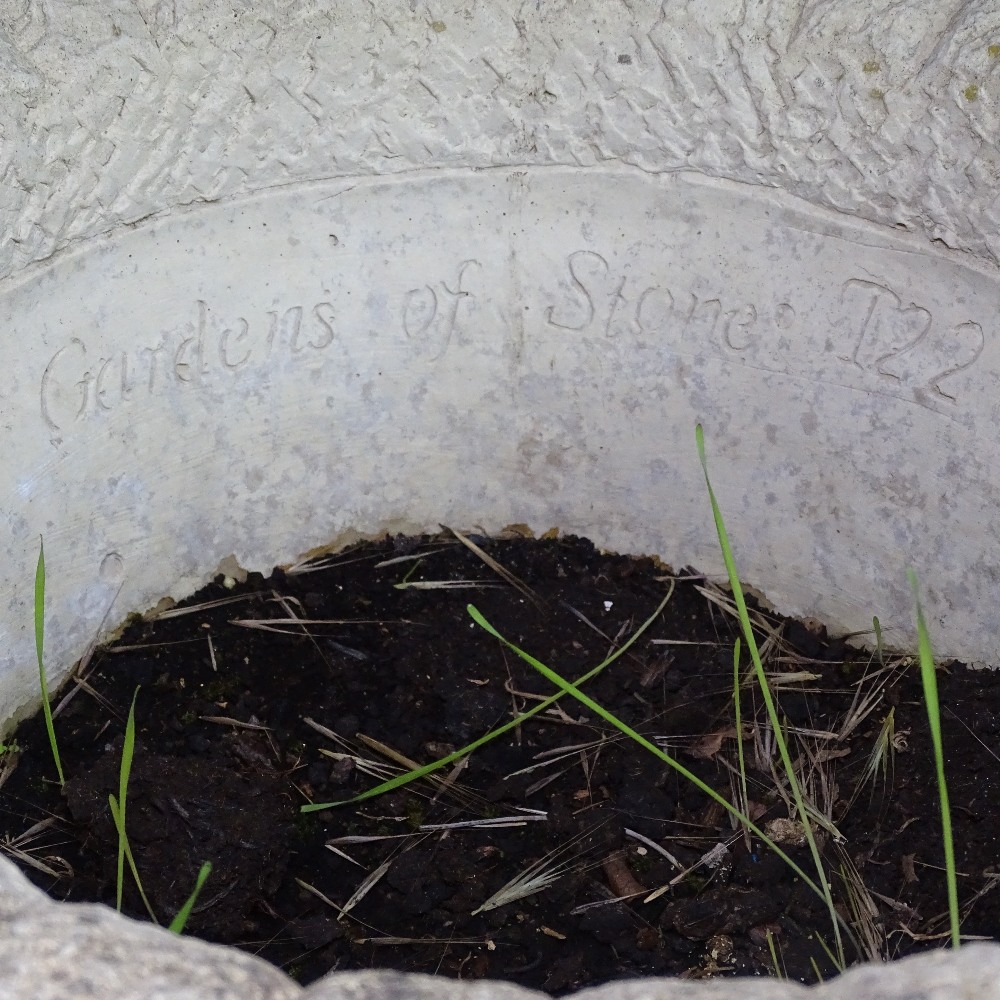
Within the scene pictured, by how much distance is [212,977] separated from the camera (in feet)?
2.05

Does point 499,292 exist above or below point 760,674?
above

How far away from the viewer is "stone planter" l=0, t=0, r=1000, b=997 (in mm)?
1194

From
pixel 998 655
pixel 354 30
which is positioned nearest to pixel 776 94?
pixel 354 30

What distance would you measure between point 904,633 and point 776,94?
690 millimetres

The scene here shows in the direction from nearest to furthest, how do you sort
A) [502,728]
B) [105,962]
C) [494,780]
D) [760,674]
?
[105,962] < [760,674] < [502,728] < [494,780]

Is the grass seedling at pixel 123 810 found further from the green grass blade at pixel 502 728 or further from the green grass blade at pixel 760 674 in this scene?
the green grass blade at pixel 760 674

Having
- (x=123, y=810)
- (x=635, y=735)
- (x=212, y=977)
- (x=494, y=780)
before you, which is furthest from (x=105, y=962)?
(x=494, y=780)

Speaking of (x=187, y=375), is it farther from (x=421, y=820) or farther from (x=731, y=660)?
(x=731, y=660)

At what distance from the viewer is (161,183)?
1260mm

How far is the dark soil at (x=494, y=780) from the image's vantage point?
3.86 ft

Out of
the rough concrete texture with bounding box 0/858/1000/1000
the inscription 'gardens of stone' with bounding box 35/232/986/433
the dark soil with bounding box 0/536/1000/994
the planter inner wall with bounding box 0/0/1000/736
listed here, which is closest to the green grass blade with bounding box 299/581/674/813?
the dark soil with bounding box 0/536/1000/994

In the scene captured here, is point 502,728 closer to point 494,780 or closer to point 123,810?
point 494,780

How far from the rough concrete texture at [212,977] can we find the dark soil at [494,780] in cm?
54

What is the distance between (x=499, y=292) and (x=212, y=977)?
1.01m
